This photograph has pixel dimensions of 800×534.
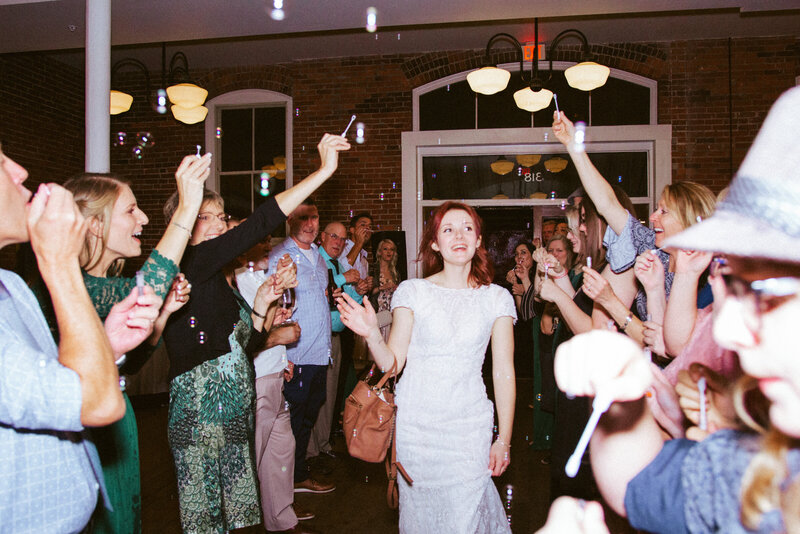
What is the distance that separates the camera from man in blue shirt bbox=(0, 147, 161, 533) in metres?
0.98

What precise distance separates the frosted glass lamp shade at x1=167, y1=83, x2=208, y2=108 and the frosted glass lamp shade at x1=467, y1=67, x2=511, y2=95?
2.75 meters

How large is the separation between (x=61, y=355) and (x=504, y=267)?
22.2 ft

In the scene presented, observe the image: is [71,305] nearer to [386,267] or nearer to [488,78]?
[386,267]

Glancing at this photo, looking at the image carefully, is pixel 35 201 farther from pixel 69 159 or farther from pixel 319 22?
pixel 69 159

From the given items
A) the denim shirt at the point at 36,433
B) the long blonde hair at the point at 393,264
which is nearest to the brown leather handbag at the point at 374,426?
the denim shirt at the point at 36,433

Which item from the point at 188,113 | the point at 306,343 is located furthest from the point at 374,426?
the point at 188,113

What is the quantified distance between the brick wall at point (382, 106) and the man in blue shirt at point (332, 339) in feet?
7.12

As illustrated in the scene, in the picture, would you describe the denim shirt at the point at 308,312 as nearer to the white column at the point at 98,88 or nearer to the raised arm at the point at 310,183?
the white column at the point at 98,88

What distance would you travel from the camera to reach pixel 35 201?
105 centimetres

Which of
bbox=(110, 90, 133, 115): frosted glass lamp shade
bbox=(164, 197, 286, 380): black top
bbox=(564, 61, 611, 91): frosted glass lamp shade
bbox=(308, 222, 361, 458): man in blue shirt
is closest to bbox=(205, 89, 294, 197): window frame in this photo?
bbox=(110, 90, 133, 115): frosted glass lamp shade

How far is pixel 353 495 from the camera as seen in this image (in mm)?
3834

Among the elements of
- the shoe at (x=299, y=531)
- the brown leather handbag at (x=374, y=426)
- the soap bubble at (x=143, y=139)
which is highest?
the soap bubble at (x=143, y=139)

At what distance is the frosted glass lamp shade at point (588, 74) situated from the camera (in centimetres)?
502

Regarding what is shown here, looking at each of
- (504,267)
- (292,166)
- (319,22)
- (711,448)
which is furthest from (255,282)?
(504,267)
